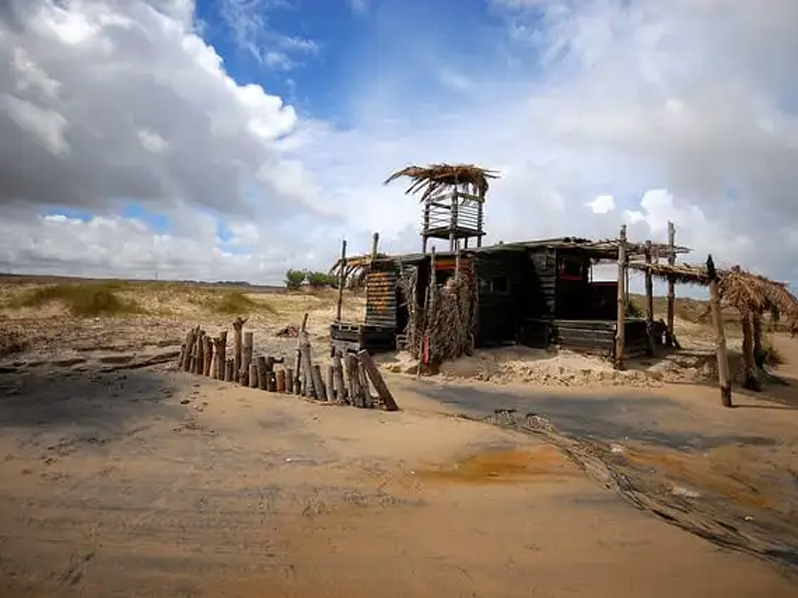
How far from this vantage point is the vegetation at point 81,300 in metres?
33.8

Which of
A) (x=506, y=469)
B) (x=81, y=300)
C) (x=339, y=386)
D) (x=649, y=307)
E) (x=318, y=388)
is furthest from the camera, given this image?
(x=81, y=300)

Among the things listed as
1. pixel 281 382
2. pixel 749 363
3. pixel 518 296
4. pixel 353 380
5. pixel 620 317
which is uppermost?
pixel 518 296

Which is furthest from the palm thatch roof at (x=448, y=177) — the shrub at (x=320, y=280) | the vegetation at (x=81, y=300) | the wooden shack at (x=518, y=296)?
the shrub at (x=320, y=280)

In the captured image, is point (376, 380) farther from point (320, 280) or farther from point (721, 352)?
point (320, 280)

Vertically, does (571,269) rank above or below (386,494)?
above

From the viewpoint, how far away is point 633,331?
59.2 feet

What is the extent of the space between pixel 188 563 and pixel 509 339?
54.9 ft

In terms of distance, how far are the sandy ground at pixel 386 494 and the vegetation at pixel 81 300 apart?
23665 millimetres

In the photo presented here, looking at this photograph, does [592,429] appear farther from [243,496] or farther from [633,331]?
[633,331]

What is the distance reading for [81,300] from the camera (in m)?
34.5

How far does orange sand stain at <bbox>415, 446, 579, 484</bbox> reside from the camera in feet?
22.1

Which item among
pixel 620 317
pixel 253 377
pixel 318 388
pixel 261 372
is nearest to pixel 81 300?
pixel 253 377

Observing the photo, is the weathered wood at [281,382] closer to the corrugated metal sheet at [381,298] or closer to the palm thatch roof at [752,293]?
the corrugated metal sheet at [381,298]

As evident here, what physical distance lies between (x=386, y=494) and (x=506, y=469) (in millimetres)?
1918
